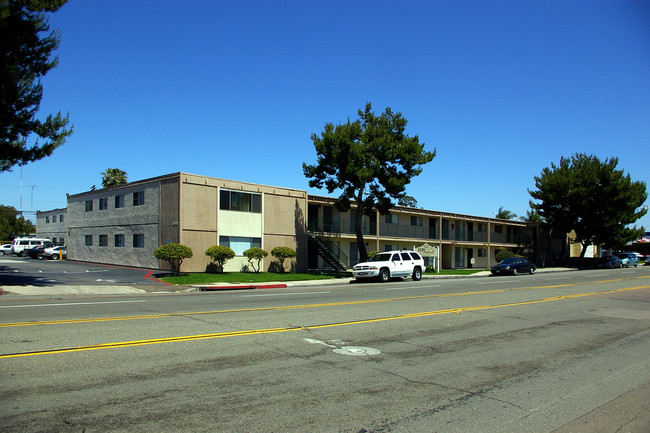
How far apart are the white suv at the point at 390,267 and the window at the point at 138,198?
48.4 ft

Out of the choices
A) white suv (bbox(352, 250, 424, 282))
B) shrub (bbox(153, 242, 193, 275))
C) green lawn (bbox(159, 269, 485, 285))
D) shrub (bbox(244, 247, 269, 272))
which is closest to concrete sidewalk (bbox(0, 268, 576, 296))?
green lawn (bbox(159, 269, 485, 285))

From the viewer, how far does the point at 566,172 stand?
5628 centimetres

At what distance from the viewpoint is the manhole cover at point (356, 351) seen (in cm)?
809

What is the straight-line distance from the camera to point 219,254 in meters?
29.2

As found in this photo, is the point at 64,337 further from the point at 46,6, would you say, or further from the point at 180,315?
the point at 46,6

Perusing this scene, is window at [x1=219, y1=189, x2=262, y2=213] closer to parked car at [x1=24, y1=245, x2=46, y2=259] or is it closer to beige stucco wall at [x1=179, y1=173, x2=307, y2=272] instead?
beige stucco wall at [x1=179, y1=173, x2=307, y2=272]

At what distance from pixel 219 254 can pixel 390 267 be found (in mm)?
10151

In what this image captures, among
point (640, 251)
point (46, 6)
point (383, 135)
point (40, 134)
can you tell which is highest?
point (46, 6)

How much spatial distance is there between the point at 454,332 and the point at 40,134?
17811mm

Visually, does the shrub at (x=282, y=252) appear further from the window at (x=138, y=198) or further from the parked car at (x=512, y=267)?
the parked car at (x=512, y=267)

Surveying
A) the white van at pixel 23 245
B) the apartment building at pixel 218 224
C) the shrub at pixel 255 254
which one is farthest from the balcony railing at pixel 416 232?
the white van at pixel 23 245

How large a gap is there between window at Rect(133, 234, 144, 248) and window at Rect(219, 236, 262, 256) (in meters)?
5.47

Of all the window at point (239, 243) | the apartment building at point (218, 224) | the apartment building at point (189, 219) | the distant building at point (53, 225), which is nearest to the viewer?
the apartment building at point (189, 219)

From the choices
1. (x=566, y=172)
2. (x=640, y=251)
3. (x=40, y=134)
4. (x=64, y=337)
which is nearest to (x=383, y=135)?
(x=40, y=134)
